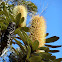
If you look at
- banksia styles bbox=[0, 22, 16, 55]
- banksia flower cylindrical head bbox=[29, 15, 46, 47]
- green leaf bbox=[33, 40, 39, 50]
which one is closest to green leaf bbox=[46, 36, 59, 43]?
banksia flower cylindrical head bbox=[29, 15, 46, 47]

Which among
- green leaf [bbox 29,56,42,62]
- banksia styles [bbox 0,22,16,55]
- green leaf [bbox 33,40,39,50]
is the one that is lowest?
green leaf [bbox 29,56,42,62]

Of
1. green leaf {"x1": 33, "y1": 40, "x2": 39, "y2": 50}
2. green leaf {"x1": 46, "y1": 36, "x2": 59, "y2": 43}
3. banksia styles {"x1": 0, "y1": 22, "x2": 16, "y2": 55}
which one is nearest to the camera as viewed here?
green leaf {"x1": 33, "y1": 40, "x2": 39, "y2": 50}

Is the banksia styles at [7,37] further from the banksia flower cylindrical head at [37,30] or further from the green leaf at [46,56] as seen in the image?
the green leaf at [46,56]

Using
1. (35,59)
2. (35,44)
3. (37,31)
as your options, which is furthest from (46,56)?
(37,31)

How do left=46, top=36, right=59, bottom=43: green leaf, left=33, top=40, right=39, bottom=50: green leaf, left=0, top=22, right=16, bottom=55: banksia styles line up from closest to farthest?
left=33, top=40, right=39, bottom=50: green leaf
left=0, top=22, right=16, bottom=55: banksia styles
left=46, top=36, right=59, bottom=43: green leaf

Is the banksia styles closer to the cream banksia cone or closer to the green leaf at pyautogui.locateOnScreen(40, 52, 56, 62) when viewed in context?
the cream banksia cone

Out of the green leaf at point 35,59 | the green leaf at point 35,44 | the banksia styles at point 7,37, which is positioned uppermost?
the banksia styles at point 7,37

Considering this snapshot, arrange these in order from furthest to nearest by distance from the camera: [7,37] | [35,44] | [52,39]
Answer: [52,39] < [7,37] < [35,44]

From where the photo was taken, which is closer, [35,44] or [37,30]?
[35,44]

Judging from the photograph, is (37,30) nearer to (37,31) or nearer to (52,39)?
(37,31)

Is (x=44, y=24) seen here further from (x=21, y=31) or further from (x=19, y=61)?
(x=19, y=61)

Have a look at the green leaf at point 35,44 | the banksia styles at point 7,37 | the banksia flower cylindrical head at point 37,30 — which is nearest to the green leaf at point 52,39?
the banksia flower cylindrical head at point 37,30

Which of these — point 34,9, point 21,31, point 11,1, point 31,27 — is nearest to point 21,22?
point 21,31

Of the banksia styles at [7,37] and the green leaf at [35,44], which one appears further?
the banksia styles at [7,37]
